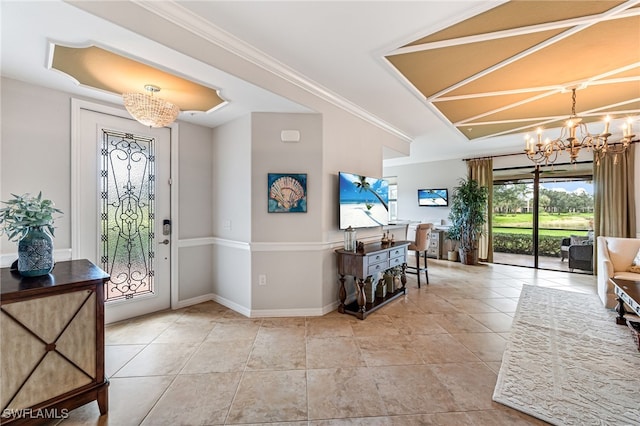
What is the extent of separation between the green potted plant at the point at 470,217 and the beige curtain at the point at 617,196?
6.29ft

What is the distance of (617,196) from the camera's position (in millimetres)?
4945

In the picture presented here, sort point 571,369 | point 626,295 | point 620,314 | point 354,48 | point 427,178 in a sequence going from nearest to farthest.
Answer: point 571,369, point 354,48, point 626,295, point 620,314, point 427,178

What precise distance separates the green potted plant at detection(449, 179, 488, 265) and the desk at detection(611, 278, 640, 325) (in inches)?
121

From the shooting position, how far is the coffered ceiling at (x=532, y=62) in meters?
1.87

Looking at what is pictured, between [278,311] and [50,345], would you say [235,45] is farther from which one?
[278,311]

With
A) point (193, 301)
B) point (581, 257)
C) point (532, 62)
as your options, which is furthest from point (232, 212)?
point (581, 257)

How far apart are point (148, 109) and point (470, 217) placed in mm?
6342

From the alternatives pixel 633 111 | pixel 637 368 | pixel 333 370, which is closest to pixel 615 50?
pixel 633 111

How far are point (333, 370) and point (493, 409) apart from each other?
1.13 m

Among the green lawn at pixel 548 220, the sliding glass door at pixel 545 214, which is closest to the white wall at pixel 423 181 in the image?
the sliding glass door at pixel 545 214

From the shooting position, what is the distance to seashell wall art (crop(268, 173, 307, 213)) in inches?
124

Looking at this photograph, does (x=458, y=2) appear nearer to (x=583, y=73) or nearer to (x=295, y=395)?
(x=583, y=73)

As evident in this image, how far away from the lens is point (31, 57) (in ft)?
6.65

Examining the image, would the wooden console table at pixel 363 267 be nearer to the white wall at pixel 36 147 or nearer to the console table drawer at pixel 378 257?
the console table drawer at pixel 378 257
